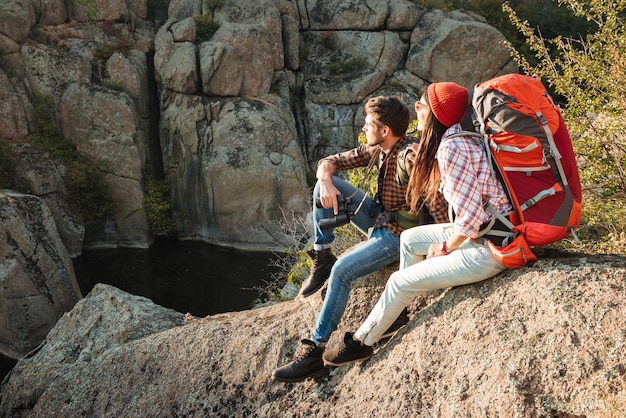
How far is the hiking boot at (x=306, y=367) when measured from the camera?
149 inches

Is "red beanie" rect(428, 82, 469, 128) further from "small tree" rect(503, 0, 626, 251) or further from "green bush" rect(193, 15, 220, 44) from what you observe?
"green bush" rect(193, 15, 220, 44)

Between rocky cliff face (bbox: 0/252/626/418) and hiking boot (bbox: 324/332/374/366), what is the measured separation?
0.10 m

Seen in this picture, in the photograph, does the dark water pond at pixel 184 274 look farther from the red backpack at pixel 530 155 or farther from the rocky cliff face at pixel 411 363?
the red backpack at pixel 530 155

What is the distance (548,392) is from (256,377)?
7.41 ft

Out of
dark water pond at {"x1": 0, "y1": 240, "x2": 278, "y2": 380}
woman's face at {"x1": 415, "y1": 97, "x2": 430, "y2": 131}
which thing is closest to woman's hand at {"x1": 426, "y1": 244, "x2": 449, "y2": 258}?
woman's face at {"x1": 415, "y1": 97, "x2": 430, "y2": 131}

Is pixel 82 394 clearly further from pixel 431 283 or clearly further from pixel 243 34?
pixel 243 34

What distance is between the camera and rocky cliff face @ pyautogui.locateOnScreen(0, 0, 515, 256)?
18.4 metres

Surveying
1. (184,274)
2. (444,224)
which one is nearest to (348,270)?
(444,224)

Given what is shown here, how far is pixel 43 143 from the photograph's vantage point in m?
18.0

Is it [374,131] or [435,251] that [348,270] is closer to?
[435,251]

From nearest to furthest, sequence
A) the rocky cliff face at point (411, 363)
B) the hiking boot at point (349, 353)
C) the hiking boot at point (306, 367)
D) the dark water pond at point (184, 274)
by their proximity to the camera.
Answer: the rocky cliff face at point (411, 363) → the hiking boot at point (349, 353) → the hiking boot at point (306, 367) → the dark water pond at point (184, 274)

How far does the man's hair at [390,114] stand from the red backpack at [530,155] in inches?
32.9

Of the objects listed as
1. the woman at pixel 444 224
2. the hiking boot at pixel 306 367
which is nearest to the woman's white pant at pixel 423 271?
the woman at pixel 444 224

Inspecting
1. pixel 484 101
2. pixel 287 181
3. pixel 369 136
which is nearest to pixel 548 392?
pixel 484 101
